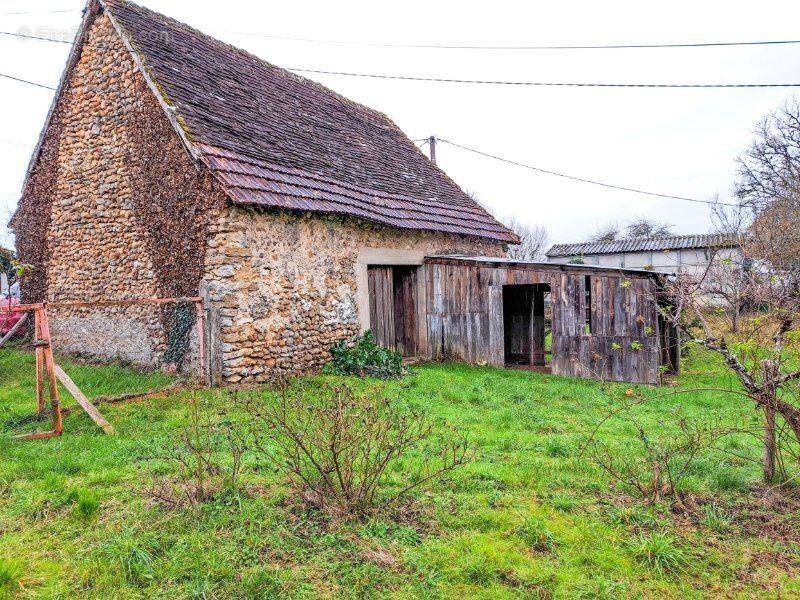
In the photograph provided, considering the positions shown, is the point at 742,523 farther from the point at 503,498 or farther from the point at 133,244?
the point at 133,244

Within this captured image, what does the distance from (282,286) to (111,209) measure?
370 cm

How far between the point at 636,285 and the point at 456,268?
11.8 feet

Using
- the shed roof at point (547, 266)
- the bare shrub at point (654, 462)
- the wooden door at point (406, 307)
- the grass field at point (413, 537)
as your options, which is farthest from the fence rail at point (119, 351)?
the shed roof at point (547, 266)

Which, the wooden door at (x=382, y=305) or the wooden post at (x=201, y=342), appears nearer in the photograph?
the wooden post at (x=201, y=342)

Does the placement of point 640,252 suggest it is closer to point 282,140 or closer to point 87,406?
point 282,140

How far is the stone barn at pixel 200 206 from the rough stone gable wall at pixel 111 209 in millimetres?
34

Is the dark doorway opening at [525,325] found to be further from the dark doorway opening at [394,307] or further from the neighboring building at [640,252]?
the neighboring building at [640,252]

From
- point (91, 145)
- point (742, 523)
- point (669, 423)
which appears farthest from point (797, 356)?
point (91, 145)

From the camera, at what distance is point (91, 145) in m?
9.66

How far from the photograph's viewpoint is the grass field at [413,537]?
119 inches

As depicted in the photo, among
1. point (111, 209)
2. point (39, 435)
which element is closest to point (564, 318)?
point (39, 435)

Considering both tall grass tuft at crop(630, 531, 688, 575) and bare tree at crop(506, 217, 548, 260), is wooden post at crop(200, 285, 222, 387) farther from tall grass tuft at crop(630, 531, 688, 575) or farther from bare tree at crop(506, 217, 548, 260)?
bare tree at crop(506, 217, 548, 260)

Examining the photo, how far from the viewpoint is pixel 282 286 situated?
846cm

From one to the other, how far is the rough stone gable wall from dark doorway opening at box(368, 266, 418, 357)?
384 centimetres
